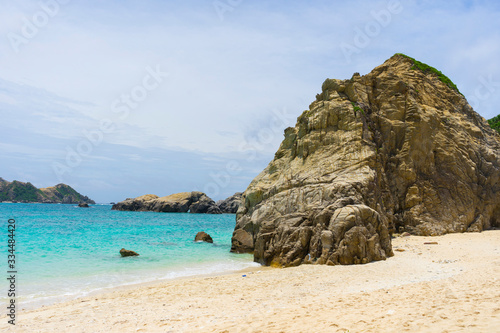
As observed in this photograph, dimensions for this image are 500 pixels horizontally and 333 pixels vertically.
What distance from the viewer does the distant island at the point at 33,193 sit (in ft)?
498

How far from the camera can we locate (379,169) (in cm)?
Result: 2230

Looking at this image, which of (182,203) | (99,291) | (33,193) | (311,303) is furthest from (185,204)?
(33,193)

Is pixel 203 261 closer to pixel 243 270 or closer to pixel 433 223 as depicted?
pixel 243 270

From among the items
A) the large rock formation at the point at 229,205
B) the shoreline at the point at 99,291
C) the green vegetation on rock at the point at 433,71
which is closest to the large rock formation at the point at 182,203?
the large rock formation at the point at 229,205

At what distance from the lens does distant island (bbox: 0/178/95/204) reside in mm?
151887

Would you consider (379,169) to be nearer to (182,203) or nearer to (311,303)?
(311,303)

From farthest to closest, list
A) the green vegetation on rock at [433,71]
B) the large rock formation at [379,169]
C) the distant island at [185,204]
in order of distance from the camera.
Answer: the distant island at [185,204] < the green vegetation on rock at [433,71] < the large rock formation at [379,169]

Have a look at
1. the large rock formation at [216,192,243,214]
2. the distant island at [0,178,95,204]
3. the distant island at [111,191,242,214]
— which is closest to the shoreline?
the distant island at [111,191,242,214]

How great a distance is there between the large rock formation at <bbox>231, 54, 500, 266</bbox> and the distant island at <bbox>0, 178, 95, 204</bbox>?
166 meters

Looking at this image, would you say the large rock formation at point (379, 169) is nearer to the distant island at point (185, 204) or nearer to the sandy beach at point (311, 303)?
the sandy beach at point (311, 303)

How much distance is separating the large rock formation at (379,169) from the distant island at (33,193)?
165508 millimetres

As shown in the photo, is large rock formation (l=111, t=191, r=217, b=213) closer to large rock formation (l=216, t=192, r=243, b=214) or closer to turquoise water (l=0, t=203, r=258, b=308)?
large rock formation (l=216, t=192, r=243, b=214)

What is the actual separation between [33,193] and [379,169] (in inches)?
6869

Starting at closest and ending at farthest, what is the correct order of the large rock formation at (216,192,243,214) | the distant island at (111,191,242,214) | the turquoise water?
the turquoise water, the distant island at (111,191,242,214), the large rock formation at (216,192,243,214)
